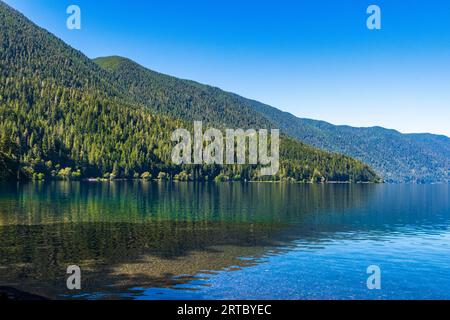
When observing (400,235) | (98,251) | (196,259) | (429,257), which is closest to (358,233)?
(400,235)

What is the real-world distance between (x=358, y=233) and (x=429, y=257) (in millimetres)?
21541

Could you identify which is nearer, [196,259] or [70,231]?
[196,259]

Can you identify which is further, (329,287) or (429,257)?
(429,257)

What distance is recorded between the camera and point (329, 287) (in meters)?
43.9

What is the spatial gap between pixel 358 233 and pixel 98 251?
50040 millimetres

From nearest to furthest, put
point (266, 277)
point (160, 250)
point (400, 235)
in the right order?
point (266, 277) < point (160, 250) < point (400, 235)
